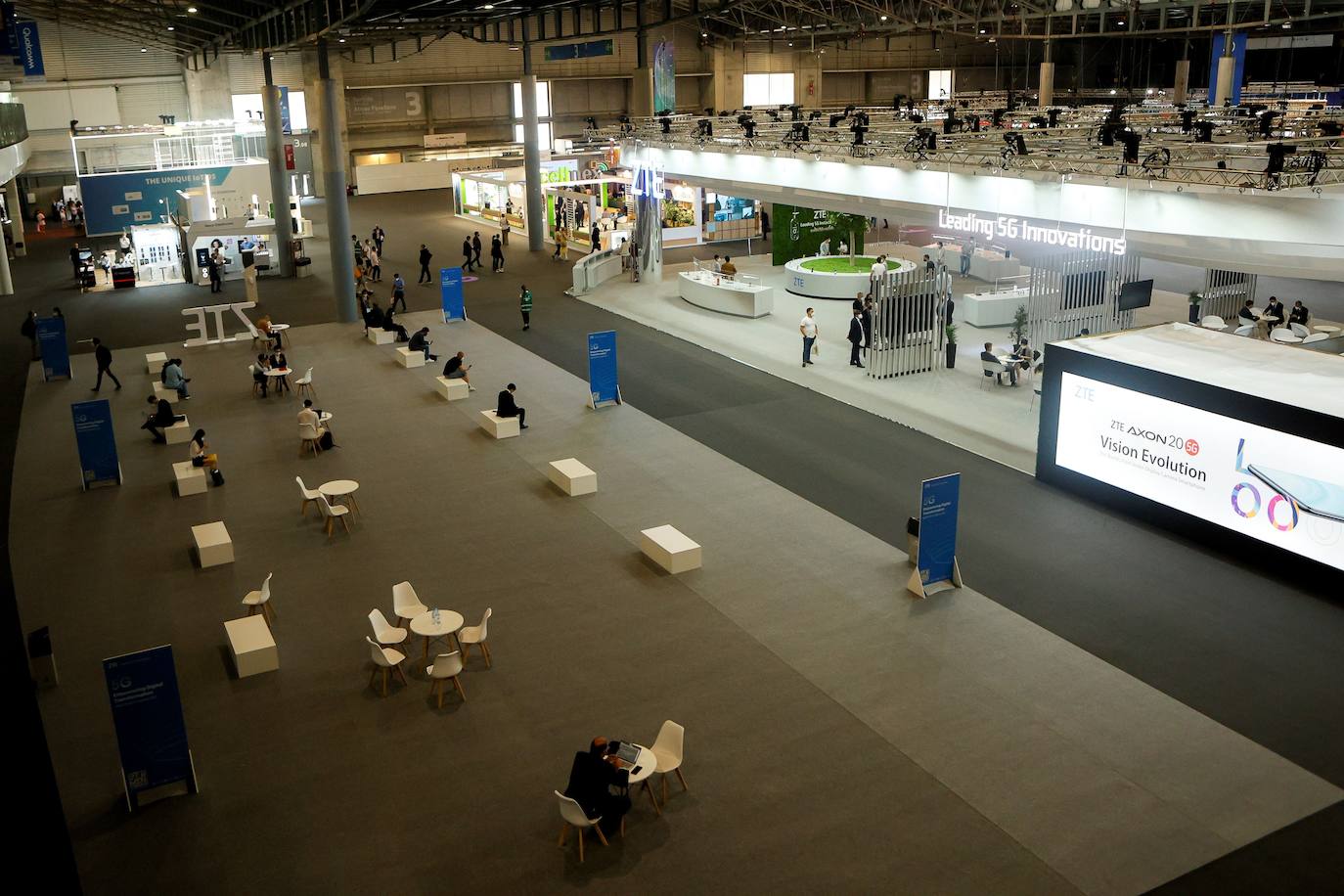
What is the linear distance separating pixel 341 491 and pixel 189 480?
9.16 feet

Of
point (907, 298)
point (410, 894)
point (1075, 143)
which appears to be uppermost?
point (1075, 143)

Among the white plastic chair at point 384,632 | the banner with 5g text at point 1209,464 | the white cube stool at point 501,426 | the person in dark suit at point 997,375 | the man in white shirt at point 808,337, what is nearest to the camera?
the white plastic chair at point 384,632

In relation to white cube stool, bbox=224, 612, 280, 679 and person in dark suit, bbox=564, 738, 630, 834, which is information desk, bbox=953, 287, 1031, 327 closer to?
white cube stool, bbox=224, 612, 280, 679

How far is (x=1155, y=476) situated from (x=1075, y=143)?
20.3ft

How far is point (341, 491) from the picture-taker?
14102 mm

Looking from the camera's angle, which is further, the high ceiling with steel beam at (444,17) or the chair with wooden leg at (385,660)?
the high ceiling with steel beam at (444,17)

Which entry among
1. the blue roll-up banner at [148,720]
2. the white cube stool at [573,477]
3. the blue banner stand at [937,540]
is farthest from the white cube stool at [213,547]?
the blue banner stand at [937,540]

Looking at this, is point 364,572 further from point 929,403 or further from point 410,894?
point 929,403

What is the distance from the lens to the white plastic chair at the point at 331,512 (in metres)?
13.8

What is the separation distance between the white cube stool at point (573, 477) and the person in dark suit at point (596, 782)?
6.86 meters

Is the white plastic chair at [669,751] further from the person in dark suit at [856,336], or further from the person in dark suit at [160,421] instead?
the person in dark suit at [856,336]

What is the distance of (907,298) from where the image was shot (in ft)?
65.8

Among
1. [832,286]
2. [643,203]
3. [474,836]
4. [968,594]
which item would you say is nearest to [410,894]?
[474,836]

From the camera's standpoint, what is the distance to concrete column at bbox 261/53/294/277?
105 feet
